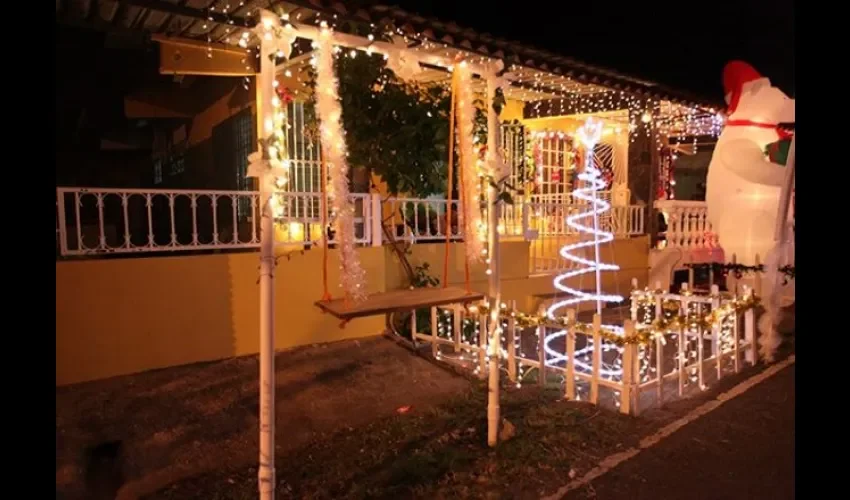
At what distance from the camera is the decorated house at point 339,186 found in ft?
16.6

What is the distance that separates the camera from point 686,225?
12.2 m

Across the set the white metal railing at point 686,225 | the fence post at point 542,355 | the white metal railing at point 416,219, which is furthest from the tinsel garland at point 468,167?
the white metal railing at point 686,225

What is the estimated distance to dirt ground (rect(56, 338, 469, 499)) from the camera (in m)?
4.77

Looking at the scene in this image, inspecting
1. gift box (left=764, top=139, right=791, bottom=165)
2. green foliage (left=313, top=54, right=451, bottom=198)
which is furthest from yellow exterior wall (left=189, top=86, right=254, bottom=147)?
gift box (left=764, top=139, right=791, bottom=165)

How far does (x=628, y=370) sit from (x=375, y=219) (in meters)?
3.96

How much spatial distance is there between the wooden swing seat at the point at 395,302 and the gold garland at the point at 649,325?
1.17 m

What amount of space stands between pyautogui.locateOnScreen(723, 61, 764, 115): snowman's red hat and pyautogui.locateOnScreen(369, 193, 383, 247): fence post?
6.30 meters

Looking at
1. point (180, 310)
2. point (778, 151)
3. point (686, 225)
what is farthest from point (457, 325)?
point (686, 225)

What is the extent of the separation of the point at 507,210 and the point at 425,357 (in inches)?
176

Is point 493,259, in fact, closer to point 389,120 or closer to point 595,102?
point 389,120

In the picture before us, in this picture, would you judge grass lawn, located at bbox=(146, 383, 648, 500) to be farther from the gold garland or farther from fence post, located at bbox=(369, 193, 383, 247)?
fence post, located at bbox=(369, 193, 383, 247)

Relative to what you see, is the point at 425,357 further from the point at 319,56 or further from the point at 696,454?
the point at 319,56

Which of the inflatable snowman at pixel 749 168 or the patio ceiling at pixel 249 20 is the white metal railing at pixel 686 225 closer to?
the inflatable snowman at pixel 749 168

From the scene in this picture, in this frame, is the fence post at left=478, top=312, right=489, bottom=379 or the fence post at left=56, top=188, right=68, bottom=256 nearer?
the fence post at left=56, top=188, right=68, bottom=256
